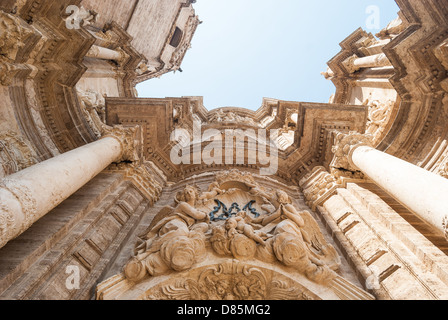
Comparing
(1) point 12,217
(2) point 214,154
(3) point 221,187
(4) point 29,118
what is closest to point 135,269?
(1) point 12,217

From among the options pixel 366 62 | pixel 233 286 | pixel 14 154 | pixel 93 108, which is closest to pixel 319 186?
pixel 233 286

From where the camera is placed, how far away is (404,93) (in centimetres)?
1170

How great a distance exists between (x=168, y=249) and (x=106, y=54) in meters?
15.3

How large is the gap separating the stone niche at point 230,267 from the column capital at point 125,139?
378cm

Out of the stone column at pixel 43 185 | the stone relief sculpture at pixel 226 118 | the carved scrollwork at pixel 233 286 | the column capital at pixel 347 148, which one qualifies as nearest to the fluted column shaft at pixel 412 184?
the column capital at pixel 347 148

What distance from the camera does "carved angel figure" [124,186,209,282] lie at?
5.89 meters

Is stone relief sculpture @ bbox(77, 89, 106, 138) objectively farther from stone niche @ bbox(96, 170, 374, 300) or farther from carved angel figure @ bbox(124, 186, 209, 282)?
stone niche @ bbox(96, 170, 374, 300)

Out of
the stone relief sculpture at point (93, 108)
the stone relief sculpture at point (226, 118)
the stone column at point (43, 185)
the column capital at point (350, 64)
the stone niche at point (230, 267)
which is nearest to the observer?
the stone column at point (43, 185)

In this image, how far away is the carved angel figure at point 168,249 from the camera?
19.3ft

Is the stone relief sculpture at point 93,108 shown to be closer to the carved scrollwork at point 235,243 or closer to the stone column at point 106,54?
the stone column at point 106,54

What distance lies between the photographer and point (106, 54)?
1795cm

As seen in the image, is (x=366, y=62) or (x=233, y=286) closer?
(x=233, y=286)

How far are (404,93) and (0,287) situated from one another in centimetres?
1312

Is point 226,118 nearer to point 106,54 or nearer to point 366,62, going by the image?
point 106,54
